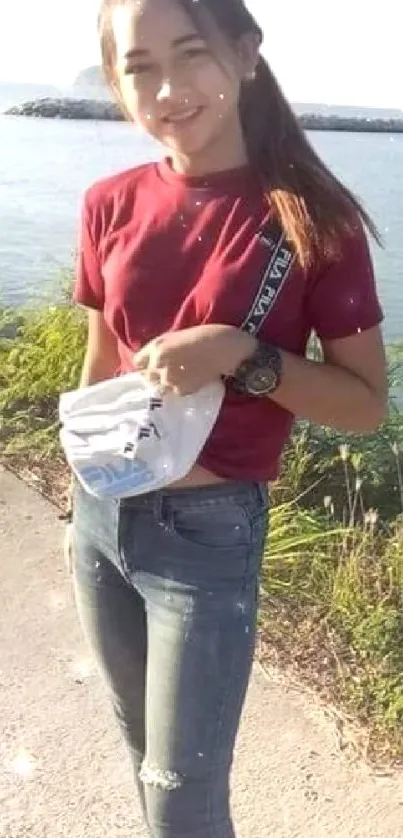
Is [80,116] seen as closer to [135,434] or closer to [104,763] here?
[104,763]

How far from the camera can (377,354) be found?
189 cm

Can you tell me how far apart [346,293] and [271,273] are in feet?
0.39

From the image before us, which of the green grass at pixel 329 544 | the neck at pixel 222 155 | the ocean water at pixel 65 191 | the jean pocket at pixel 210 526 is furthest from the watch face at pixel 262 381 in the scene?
the green grass at pixel 329 544

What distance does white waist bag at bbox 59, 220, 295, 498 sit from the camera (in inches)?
73.2

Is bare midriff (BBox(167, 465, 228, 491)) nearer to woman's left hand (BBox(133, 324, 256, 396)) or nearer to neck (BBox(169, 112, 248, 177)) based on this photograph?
woman's left hand (BBox(133, 324, 256, 396))

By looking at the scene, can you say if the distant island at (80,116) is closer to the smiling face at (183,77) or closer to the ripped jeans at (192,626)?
the smiling face at (183,77)

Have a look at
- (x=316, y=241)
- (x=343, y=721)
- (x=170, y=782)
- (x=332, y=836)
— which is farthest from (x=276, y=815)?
(x=316, y=241)

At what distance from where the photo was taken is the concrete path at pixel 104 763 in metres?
2.70

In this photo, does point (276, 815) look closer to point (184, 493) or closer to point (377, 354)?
point (184, 493)

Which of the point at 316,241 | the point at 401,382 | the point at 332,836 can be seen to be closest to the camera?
the point at 316,241

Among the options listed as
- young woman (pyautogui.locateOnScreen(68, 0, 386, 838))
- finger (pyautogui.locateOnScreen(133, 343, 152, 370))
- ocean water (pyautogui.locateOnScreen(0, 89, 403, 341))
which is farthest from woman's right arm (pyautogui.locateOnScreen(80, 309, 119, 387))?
ocean water (pyautogui.locateOnScreen(0, 89, 403, 341))

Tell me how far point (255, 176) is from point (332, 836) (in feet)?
4.97

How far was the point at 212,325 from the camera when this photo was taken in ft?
6.06

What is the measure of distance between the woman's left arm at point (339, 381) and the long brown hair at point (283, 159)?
147 millimetres
